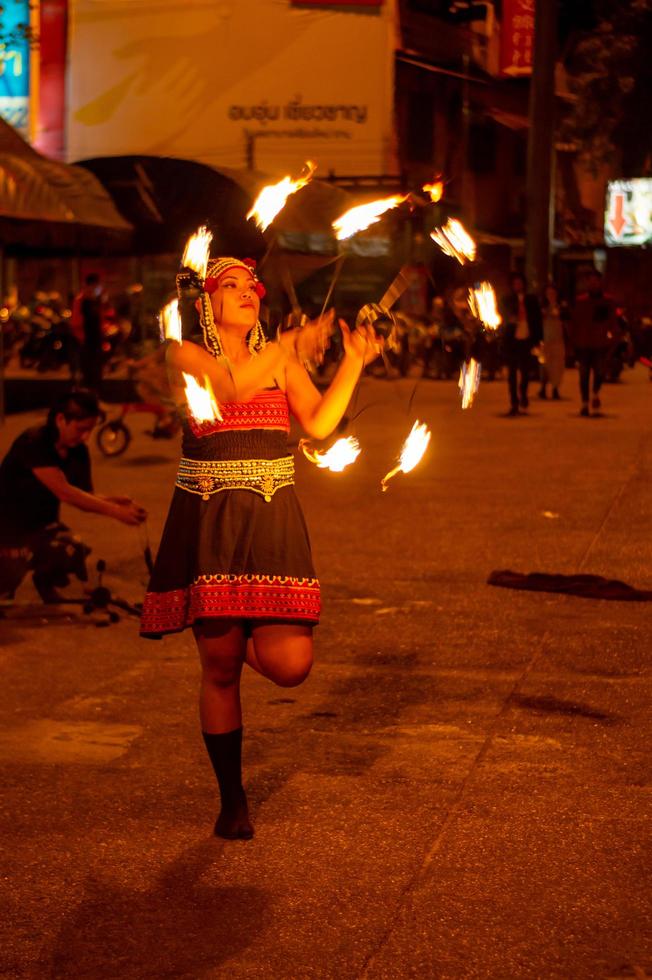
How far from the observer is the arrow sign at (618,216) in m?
45.1

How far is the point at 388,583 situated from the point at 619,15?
31417 mm

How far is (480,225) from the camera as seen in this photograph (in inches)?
1671

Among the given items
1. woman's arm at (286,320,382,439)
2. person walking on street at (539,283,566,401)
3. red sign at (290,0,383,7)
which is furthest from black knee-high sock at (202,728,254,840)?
red sign at (290,0,383,7)

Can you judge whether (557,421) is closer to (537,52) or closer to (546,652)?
(537,52)

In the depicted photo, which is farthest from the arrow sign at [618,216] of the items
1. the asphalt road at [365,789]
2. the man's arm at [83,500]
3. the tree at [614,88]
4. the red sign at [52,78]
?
the man's arm at [83,500]

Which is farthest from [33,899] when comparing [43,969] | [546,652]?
[546,652]

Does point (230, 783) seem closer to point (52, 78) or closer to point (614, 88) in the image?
point (52, 78)

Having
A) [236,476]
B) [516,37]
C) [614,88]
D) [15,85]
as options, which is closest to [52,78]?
[15,85]

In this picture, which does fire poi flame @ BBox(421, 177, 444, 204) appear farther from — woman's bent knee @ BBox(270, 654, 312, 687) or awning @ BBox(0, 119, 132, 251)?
awning @ BBox(0, 119, 132, 251)

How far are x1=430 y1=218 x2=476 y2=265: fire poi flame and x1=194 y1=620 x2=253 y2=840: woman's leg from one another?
4.36 feet

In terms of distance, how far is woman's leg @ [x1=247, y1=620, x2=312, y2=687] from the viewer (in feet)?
16.3

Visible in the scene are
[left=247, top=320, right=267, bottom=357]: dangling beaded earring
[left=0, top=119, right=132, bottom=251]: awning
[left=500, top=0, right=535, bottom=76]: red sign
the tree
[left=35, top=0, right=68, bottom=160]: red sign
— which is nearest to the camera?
[left=247, top=320, right=267, bottom=357]: dangling beaded earring

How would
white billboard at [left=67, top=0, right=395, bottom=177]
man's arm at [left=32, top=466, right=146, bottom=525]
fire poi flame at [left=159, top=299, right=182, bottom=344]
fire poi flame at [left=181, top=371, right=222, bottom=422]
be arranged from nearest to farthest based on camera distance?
1. fire poi flame at [left=181, top=371, right=222, bottom=422]
2. fire poi flame at [left=159, top=299, right=182, bottom=344]
3. man's arm at [left=32, top=466, right=146, bottom=525]
4. white billboard at [left=67, top=0, right=395, bottom=177]

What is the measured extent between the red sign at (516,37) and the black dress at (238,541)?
31166mm
